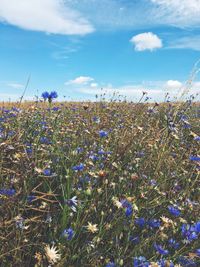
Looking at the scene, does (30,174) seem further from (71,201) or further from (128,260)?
(128,260)

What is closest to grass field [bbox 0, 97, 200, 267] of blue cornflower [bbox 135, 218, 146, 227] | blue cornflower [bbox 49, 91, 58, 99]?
blue cornflower [bbox 135, 218, 146, 227]

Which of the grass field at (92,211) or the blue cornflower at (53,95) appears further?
the blue cornflower at (53,95)

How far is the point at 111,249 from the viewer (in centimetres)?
297

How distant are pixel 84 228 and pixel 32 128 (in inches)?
83.3

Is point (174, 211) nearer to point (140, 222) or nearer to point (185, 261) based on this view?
point (140, 222)

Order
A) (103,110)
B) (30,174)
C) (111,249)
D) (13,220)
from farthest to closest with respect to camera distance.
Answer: (103,110) < (30,174) < (111,249) < (13,220)

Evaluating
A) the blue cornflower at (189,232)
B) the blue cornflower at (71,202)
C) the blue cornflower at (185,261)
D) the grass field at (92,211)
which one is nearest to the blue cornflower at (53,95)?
the grass field at (92,211)

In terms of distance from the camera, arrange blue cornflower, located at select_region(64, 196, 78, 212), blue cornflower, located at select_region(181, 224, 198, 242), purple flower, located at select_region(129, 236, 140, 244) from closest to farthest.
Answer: blue cornflower, located at select_region(64, 196, 78, 212)
purple flower, located at select_region(129, 236, 140, 244)
blue cornflower, located at select_region(181, 224, 198, 242)

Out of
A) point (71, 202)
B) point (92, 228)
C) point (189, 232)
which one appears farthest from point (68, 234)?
point (189, 232)

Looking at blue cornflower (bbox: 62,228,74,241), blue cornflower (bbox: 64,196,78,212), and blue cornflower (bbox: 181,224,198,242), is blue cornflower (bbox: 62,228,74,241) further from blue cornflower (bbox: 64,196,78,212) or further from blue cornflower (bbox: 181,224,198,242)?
blue cornflower (bbox: 181,224,198,242)

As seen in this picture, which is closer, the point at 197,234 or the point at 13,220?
Result: the point at 13,220

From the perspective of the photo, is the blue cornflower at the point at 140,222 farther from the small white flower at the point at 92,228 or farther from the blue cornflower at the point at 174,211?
the small white flower at the point at 92,228

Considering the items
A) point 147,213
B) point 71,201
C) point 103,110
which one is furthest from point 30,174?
point 103,110

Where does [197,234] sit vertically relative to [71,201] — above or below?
below
